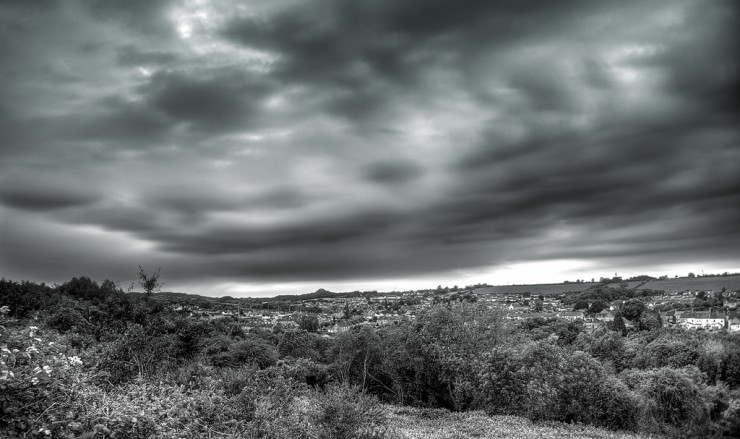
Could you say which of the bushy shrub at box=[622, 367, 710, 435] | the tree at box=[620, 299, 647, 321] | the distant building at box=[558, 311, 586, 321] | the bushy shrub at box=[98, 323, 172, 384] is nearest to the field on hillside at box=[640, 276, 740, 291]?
the distant building at box=[558, 311, 586, 321]

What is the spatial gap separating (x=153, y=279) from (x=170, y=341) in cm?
1136

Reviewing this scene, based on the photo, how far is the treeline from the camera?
1186cm

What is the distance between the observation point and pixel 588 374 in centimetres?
2875

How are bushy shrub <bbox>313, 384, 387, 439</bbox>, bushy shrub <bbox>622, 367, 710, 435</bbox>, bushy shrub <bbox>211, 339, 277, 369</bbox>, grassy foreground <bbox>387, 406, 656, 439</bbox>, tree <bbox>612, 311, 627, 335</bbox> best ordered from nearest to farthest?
bushy shrub <bbox>313, 384, 387, 439</bbox>
grassy foreground <bbox>387, 406, 656, 439</bbox>
bushy shrub <bbox>622, 367, 710, 435</bbox>
bushy shrub <bbox>211, 339, 277, 369</bbox>
tree <bbox>612, 311, 627, 335</bbox>

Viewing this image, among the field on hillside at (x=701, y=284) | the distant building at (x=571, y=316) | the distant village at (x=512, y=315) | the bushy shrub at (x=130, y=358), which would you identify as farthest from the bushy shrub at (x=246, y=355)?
the field on hillside at (x=701, y=284)

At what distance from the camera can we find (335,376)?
1780 inches

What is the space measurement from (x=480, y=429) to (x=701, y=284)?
15336cm

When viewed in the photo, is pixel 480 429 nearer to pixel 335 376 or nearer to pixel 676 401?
pixel 676 401

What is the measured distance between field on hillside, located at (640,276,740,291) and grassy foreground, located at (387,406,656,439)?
122 m

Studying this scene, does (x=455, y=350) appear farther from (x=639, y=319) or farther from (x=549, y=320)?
(x=639, y=319)

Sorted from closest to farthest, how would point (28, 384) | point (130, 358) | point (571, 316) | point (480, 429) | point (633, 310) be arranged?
1. point (28, 384)
2. point (480, 429)
3. point (130, 358)
4. point (633, 310)
5. point (571, 316)

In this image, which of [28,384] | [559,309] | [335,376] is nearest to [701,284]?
[559,309]

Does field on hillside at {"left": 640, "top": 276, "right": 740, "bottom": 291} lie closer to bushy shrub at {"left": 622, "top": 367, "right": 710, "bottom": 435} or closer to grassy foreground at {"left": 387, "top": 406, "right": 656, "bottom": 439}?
bushy shrub at {"left": 622, "top": 367, "right": 710, "bottom": 435}

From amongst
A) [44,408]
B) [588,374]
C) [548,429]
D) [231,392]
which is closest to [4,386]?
[44,408]
